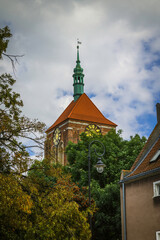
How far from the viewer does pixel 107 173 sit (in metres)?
28.3

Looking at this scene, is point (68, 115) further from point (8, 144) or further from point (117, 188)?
point (8, 144)

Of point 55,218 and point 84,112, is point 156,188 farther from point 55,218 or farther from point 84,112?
point 84,112

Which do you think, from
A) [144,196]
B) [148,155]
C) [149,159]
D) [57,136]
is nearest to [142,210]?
[144,196]

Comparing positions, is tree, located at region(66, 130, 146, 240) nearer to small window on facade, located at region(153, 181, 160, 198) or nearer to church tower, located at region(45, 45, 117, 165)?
small window on facade, located at region(153, 181, 160, 198)

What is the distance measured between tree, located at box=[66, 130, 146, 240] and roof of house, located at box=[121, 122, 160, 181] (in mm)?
4197

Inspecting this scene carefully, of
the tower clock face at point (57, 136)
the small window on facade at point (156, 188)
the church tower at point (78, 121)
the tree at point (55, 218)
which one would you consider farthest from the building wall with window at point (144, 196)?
the tower clock face at point (57, 136)

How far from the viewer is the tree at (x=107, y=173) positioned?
20266 mm

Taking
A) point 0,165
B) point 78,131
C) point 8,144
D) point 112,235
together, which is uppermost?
point 78,131

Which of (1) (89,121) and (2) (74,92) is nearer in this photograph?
(1) (89,121)

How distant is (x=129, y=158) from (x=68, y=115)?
26798 mm

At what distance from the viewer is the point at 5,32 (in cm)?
1045

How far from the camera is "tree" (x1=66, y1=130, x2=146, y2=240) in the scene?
66.5 ft

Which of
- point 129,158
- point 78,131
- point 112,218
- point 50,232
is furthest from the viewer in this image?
point 78,131

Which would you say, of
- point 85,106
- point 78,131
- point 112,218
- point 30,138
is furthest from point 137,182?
point 85,106
